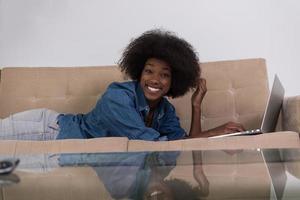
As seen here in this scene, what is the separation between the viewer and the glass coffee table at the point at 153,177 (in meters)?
0.93

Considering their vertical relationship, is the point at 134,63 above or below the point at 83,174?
above

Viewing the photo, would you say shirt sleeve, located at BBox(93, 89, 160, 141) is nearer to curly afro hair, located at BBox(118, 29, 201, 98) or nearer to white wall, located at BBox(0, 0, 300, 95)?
curly afro hair, located at BBox(118, 29, 201, 98)

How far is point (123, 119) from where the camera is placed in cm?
171

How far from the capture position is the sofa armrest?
188cm

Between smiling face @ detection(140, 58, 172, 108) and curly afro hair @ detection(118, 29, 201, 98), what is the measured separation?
30 millimetres

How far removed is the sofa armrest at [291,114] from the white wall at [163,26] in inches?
22.3

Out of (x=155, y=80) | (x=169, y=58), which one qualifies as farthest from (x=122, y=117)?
(x=169, y=58)

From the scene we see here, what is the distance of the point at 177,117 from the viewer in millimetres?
2086

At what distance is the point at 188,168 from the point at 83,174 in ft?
0.76

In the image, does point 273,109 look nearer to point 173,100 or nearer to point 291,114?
point 291,114

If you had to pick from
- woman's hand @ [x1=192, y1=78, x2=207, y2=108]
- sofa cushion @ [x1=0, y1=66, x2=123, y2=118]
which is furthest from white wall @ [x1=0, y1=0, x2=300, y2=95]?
woman's hand @ [x1=192, y1=78, x2=207, y2=108]

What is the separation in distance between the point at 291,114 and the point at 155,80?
57 centimetres

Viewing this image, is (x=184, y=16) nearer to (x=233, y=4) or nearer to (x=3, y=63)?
(x=233, y=4)

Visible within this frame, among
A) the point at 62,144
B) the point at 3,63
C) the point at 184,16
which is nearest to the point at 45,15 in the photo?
the point at 3,63
